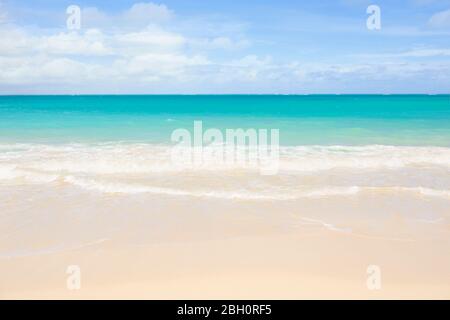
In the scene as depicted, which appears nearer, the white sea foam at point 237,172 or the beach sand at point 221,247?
the beach sand at point 221,247

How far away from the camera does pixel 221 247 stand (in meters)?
6.01

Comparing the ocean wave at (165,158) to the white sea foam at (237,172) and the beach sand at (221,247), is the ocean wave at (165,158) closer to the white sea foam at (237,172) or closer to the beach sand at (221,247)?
the white sea foam at (237,172)

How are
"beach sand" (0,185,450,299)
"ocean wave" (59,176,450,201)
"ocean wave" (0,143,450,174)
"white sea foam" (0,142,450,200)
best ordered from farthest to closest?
"ocean wave" (0,143,450,174), "white sea foam" (0,142,450,200), "ocean wave" (59,176,450,201), "beach sand" (0,185,450,299)

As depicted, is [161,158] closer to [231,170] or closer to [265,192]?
[231,170]

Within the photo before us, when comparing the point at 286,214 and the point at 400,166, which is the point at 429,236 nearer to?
the point at 286,214

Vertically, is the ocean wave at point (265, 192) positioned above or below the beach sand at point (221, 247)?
above

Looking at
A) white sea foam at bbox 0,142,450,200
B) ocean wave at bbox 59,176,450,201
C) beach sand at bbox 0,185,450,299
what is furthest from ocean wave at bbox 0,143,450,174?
beach sand at bbox 0,185,450,299

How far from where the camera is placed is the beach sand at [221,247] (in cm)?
477

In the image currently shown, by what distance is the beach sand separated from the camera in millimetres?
4773

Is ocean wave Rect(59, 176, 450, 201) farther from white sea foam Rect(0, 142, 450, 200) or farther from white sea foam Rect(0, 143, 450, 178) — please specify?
white sea foam Rect(0, 143, 450, 178)

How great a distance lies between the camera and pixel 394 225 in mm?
6973

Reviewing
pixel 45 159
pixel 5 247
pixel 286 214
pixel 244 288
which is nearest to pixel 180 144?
pixel 45 159

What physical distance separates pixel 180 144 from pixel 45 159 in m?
5.94

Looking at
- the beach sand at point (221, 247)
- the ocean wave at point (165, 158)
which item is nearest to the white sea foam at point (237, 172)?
the ocean wave at point (165, 158)
